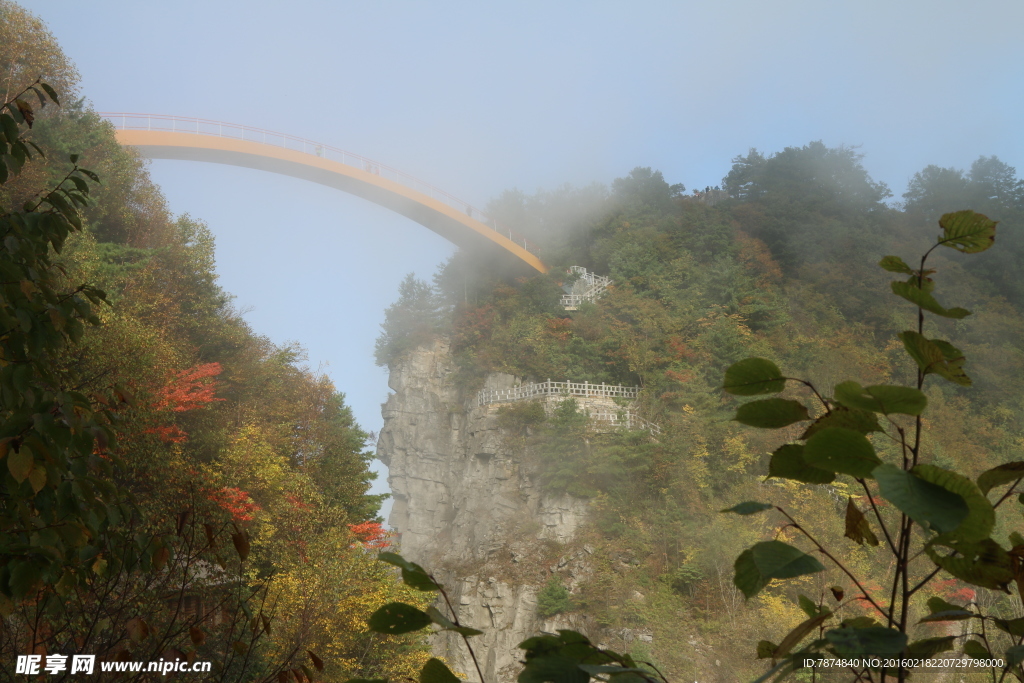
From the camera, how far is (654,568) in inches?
406

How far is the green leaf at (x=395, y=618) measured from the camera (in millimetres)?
451

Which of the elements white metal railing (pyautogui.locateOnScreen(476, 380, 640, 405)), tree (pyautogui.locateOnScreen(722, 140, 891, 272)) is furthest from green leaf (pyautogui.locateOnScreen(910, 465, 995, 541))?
tree (pyautogui.locateOnScreen(722, 140, 891, 272))

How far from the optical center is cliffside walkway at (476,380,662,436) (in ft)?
40.2

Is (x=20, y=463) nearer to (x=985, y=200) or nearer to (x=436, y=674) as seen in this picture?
(x=436, y=674)

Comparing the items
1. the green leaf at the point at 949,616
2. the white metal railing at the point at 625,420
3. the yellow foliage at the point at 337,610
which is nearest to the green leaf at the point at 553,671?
the green leaf at the point at 949,616

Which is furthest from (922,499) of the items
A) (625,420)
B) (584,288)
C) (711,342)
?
(584,288)

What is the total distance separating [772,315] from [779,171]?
5467 mm

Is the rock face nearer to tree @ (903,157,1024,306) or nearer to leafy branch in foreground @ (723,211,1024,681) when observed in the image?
leafy branch in foreground @ (723,211,1024,681)

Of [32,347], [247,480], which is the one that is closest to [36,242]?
[32,347]

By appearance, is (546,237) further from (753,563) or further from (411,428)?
(753,563)

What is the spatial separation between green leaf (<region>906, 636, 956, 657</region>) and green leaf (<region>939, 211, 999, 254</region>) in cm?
26

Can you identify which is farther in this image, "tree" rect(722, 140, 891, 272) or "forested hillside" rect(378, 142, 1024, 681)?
"tree" rect(722, 140, 891, 272)

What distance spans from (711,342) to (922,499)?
13.3m

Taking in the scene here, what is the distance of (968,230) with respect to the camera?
0.50m
